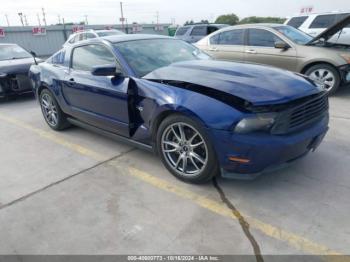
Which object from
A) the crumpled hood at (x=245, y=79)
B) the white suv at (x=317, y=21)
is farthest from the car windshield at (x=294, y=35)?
the crumpled hood at (x=245, y=79)

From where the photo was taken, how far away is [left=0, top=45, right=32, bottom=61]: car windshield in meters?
8.38

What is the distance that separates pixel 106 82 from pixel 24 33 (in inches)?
813

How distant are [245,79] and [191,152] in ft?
3.03

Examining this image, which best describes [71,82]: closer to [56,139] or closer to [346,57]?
[56,139]

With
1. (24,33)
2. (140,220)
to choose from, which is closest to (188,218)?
(140,220)

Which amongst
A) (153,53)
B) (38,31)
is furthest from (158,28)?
(153,53)

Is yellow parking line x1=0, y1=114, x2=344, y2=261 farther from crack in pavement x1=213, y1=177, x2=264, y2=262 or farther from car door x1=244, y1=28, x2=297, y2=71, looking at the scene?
car door x1=244, y1=28, x2=297, y2=71

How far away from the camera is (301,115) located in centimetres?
285

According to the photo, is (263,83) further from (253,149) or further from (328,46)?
(328,46)

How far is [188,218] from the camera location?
2.75 metres

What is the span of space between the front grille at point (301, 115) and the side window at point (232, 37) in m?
4.79

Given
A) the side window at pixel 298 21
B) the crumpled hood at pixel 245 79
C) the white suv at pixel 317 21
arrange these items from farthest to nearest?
1. the side window at pixel 298 21
2. the white suv at pixel 317 21
3. the crumpled hood at pixel 245 79

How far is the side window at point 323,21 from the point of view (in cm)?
1045

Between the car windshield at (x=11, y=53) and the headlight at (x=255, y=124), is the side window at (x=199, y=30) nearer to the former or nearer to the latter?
the car windshield at (x=11, y=53)
